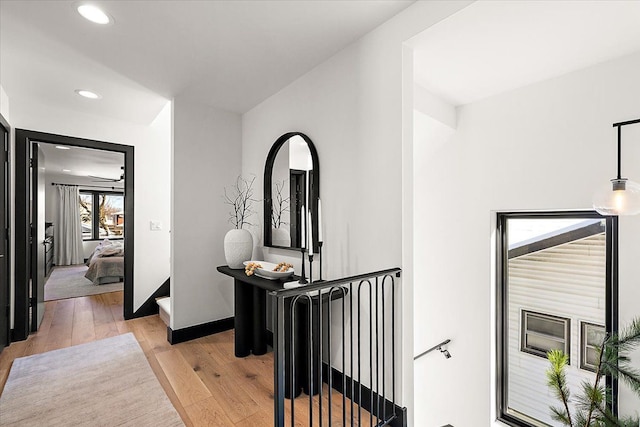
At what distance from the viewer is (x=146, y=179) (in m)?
3.79

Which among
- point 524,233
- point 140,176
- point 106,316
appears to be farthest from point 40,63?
point 524,233

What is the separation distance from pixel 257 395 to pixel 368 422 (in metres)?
0.75

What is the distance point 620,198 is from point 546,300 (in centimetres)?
114

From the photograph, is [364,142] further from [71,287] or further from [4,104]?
[71,287]

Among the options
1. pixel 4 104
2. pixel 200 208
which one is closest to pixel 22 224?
pixel 4 104

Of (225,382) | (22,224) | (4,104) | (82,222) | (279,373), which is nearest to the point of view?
(279,373)

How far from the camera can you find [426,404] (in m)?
2.93

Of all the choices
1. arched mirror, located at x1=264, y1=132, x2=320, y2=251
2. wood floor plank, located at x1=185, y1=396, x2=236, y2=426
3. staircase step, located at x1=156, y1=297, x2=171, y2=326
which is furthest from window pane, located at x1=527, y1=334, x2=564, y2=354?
staircase step, located at x1=156, y1=297, x2=171, y2=326

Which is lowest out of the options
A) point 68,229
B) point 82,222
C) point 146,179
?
point 68,229

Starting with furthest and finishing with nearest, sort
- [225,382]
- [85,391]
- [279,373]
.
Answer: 1. [225,382]
2. [85,391]
3. [279,373]

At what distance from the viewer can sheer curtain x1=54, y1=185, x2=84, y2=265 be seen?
7754 millimetres

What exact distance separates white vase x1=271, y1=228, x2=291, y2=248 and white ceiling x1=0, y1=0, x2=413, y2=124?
50.0 inches

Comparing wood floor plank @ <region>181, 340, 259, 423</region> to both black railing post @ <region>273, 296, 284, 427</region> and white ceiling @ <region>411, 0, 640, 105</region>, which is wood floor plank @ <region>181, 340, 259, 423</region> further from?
white ceiling @ <region>411, 0, 640, 105</region>

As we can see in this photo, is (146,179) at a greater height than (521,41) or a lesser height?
lesser
